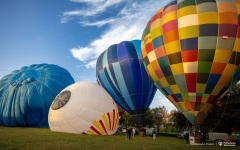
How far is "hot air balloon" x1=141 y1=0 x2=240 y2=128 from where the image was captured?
9844mm

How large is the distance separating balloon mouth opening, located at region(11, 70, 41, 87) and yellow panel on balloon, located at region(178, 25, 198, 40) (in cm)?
1558

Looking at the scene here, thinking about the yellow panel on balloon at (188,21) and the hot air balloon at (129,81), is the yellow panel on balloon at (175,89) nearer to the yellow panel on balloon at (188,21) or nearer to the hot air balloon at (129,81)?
the yellow panel on balloon at (188,21)

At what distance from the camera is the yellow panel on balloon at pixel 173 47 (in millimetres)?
10681

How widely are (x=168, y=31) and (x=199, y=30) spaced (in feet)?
6.11

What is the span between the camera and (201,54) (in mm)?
10070

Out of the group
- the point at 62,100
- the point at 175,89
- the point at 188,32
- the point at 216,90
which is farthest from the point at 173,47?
the point at 62,100

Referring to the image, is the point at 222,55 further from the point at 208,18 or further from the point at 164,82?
the point at 164,82

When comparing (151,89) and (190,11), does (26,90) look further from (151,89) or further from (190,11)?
(190,11)

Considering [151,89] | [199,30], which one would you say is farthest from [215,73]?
[151,89]

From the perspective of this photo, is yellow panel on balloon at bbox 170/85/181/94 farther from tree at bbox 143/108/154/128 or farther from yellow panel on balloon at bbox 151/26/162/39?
tree at bbox 143/108/154/128

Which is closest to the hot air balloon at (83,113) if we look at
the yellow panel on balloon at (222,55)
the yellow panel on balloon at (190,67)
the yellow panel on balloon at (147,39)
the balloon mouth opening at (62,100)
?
the balloon mouth opening at (62,100)

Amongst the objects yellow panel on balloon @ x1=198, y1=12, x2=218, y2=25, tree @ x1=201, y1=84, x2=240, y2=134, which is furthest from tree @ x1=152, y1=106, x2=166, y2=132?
yellow panel on balloon @ x1=198, y1=12, x2=218, y2=25

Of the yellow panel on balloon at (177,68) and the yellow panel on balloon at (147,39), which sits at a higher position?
the yellow panel on balloon at (147,39)

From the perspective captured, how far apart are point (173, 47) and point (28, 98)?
14559 mm
